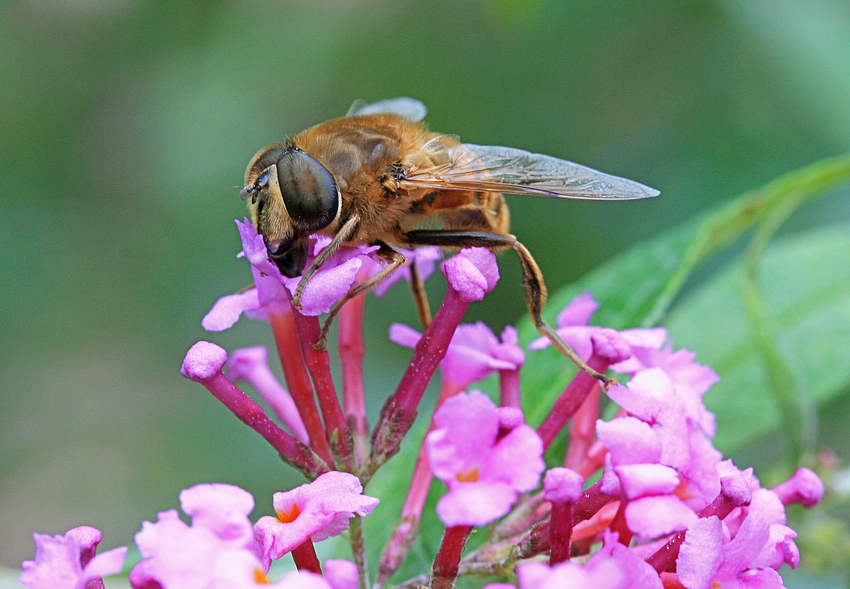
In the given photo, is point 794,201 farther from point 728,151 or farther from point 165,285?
point 165,285

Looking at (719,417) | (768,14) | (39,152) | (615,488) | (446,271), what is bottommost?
(719,417)

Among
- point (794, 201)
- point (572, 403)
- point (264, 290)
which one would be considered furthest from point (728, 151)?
point (264, 290)

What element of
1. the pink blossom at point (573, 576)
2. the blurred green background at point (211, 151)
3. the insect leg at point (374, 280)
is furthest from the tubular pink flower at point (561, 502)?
the blurred green background at point (211, 151)

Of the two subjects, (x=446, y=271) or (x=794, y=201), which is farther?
(x=794, y=201)

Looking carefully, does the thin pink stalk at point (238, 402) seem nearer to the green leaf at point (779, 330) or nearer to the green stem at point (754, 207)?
the green stem at point (754, 207)

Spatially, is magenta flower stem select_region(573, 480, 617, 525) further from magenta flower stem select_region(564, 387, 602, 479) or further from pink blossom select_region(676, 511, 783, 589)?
magenta flower stem select_region(564, 387, 602, 479)

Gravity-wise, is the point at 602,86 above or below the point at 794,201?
above

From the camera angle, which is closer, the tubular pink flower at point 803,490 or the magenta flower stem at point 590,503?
the magenta flower stem at point 590,503

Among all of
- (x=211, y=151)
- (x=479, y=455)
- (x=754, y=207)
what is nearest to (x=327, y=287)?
(x=479, y=455)
